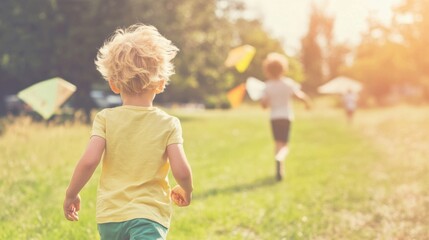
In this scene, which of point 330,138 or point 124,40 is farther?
point 330,138

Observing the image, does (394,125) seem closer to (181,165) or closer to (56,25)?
(56,25)

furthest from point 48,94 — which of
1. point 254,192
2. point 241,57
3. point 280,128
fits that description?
point 241,57

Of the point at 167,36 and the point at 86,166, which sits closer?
the point at 86,166

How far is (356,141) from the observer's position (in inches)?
786

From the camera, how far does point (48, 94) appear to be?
22.0 feet

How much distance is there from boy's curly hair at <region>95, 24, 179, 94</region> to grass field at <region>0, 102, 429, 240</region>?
2523 millimetres

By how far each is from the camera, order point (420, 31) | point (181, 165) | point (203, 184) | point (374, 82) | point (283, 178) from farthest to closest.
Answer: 1. point (374, 82)
2. point (420, 31)
3. point (283, 178)
4. point (203, 184)
5. point (181, 165)

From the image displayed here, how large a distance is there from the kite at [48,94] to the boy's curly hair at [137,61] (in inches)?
133

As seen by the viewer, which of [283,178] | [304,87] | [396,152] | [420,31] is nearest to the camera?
[283,178]

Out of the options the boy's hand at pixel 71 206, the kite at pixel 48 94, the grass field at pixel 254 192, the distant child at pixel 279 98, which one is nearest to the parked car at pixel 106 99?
the grass field at pixel 254 192

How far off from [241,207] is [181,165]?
428cm

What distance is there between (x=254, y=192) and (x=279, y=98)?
1919 mm

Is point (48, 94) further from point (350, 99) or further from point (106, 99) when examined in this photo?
point (106, 99)

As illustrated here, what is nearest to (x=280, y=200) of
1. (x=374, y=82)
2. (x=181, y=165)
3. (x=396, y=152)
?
(x=181, y=165)
